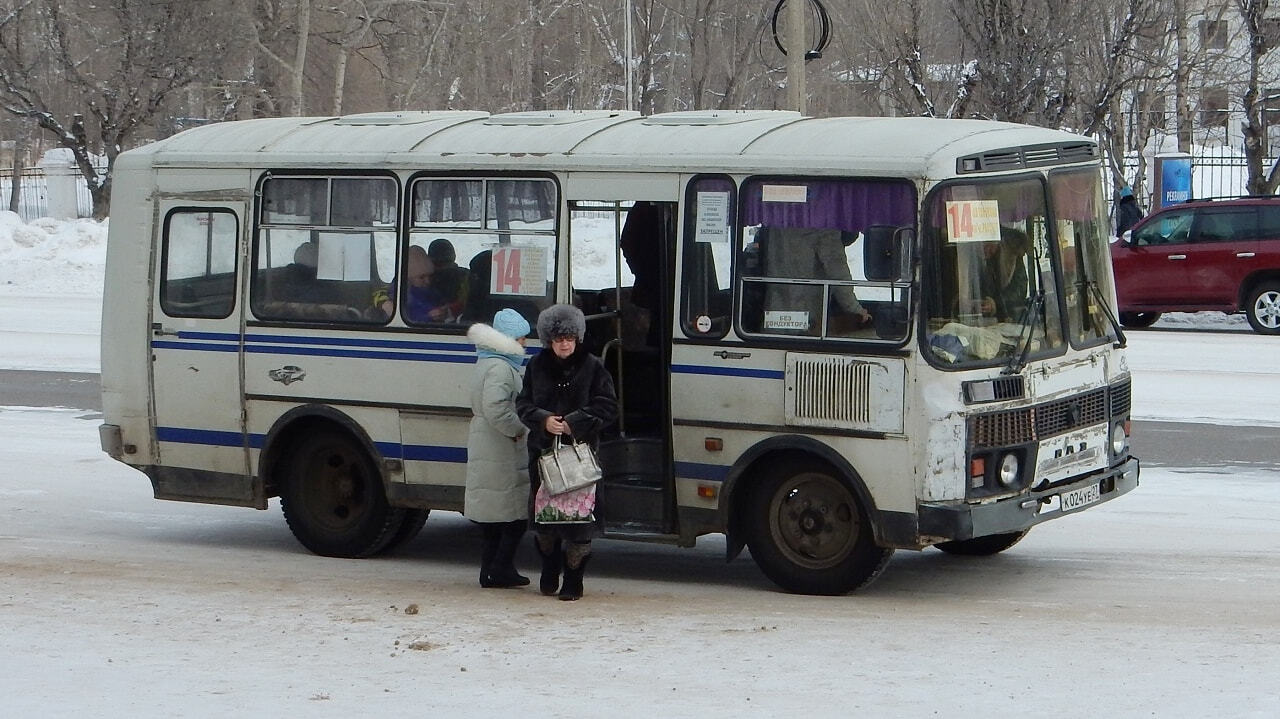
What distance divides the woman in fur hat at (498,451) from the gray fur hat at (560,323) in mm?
352

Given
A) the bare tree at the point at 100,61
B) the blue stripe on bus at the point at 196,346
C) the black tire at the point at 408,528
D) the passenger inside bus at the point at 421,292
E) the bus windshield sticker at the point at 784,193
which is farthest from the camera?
the bare tree at the point at 100,61

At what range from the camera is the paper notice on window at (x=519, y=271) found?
9.46 meters

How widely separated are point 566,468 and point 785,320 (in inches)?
51.2

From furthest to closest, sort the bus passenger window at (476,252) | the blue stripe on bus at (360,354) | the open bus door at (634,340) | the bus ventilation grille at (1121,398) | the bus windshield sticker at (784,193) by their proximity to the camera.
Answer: the blue stripe on bus at (360,354) → the bus passenger window at (476,252) → the bus ventilation grille at (1121,398) → the open bus door at (634,340) → the bus windshield sticker at (784,193)

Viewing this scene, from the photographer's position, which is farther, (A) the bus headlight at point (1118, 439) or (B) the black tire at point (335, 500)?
(B) the black tire at point (335, 500)

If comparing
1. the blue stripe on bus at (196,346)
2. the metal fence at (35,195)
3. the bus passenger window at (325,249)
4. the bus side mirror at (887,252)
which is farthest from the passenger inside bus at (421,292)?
the metal fence at (35,195)

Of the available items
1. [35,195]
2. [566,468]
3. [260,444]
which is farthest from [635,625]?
[35,195]

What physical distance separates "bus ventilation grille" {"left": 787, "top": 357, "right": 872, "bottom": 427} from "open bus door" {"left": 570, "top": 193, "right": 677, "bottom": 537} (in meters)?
0.74

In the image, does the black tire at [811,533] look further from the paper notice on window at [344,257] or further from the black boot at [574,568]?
the paper notice on window at [344,257]

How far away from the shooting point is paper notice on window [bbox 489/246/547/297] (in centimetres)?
946

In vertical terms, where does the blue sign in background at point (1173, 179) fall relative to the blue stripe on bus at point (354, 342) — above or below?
above

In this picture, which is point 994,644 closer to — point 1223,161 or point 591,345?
point 591,345

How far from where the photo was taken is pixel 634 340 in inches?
373

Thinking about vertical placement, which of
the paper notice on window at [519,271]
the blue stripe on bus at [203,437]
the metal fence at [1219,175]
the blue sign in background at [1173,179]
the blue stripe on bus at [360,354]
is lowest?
the blue stripe on bus at [203,437]
